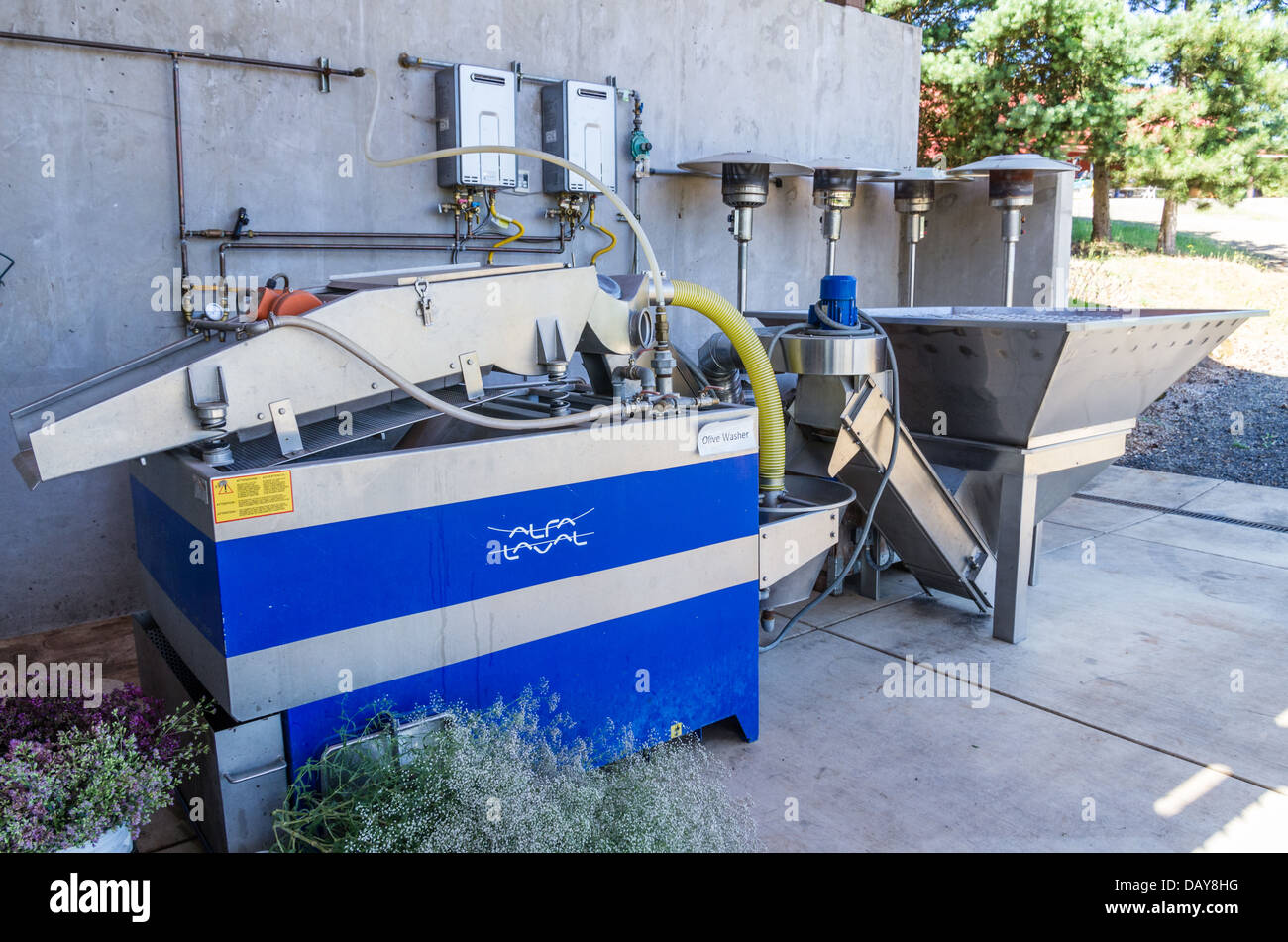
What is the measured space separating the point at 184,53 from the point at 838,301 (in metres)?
2.41

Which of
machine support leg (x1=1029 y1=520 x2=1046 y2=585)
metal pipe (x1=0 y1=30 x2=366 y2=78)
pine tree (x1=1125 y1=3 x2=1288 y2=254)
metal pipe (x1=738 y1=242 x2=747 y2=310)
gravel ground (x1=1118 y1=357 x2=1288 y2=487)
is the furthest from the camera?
pine tree (x1=1125 y1=3 x2=1288 y2=254)

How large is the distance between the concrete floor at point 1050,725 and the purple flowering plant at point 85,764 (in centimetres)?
123

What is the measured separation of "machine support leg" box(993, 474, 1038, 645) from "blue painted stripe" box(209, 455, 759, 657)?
1.18 meters

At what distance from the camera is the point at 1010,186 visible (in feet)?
17.7

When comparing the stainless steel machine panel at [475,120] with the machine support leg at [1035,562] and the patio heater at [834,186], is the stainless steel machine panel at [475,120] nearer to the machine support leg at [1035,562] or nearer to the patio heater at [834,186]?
the patio heater at [834,186]

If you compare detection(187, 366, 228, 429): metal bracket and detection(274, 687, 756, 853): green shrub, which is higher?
detection(187, 366, 228, 429): metal bracket

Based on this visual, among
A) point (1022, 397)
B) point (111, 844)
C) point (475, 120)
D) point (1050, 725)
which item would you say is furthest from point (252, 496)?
point (475, 120)

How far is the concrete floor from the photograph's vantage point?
87.7 inches

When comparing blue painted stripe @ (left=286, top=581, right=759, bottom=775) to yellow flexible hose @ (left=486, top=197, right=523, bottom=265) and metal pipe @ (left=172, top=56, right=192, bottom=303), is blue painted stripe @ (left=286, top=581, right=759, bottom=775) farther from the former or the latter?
yellow flexible hose @ (left=486, top=197, right=523, bottom=265)

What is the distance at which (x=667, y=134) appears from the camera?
16.1ft

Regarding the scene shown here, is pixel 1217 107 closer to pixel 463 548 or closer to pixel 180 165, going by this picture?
pixel 180 165

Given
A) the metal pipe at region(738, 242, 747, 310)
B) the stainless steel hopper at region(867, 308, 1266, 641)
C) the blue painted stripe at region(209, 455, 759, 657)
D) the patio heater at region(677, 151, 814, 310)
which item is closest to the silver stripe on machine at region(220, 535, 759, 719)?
the blue painted stripe at region(209, 455, 759, 657)
